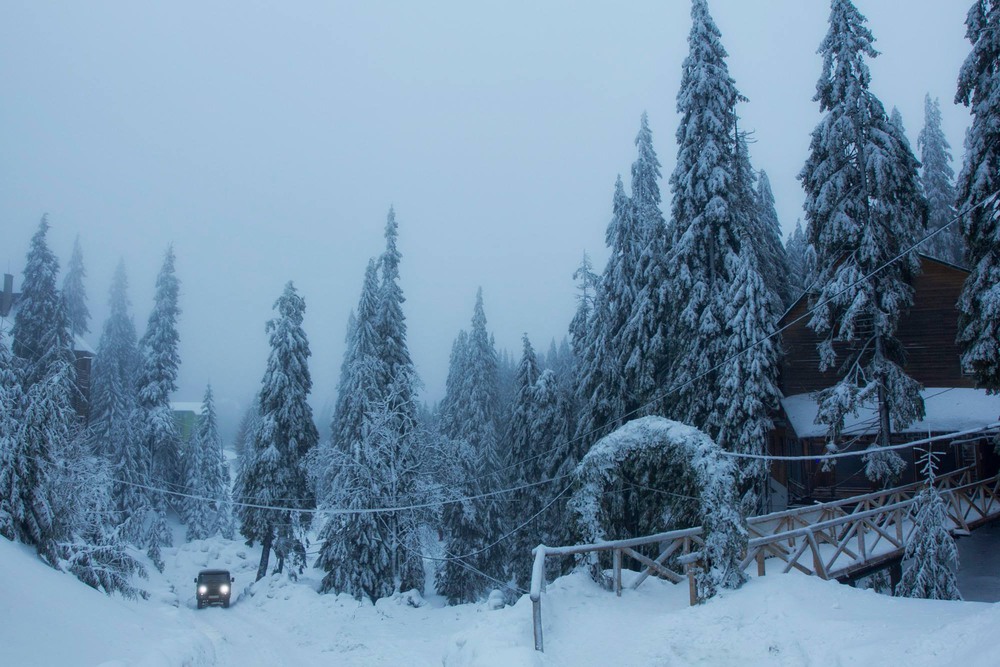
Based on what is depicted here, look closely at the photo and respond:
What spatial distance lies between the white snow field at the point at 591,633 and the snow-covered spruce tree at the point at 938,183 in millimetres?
32266

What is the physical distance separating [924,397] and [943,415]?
42.6 inches

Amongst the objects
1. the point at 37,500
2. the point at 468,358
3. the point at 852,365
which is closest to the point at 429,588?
the point at 468,358

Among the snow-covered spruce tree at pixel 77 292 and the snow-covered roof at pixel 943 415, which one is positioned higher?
the snow-covered spruce tree at pixel 77 292

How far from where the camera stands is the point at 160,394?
43688 millimetres

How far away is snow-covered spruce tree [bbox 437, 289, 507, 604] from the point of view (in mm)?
34562

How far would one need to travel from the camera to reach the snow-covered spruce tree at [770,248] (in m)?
28.6

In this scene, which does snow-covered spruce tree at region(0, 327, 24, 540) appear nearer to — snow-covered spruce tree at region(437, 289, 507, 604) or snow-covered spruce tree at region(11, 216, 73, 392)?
snow-covered spruce tree at region(437, 289, 507, 604)

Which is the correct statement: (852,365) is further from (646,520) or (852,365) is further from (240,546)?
(240,546)

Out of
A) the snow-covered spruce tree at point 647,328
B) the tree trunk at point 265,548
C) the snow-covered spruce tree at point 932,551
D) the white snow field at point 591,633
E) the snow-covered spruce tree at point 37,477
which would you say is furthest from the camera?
the tree trunk at point 265,548

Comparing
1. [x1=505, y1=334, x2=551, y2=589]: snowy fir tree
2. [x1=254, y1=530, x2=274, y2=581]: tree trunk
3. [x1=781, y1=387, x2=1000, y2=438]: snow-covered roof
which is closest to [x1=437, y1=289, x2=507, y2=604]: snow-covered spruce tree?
[x1=505, y1=334, x2=551, y2=589]: snowy fir tree

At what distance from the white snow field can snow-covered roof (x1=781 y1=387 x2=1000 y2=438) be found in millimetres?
12372

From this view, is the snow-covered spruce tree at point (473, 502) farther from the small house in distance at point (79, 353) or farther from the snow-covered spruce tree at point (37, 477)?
the small house in distance at point (79, 353)

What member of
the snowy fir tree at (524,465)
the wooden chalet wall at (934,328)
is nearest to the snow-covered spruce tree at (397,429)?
the snowy fir tree at (524,465)

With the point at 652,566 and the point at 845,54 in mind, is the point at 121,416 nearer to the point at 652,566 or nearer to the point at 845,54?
the point at 652,566
